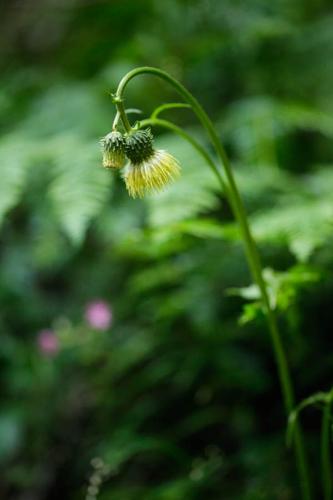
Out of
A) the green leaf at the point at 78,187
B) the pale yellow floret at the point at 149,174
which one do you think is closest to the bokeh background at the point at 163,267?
the green leaf at the point at 78,187

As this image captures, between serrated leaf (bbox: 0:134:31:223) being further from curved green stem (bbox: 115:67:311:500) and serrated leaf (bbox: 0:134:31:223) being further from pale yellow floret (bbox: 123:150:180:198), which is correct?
curved green stem (bbox: 115:67:311:500)

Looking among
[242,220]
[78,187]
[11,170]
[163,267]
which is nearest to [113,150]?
[242,220]

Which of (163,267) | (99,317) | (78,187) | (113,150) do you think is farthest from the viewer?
(99,317)

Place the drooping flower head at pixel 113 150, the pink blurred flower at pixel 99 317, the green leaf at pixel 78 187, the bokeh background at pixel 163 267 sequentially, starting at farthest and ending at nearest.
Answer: the pink blurred flower at pixel 99 317
the bokeh background at pixel 163 267
the green leaf at pixel 78 187
the drooping flower head at pixel 113 150

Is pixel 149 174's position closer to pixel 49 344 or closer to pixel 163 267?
pixel 163 267

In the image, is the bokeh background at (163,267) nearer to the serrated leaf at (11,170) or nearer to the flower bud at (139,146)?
the serrated leaf at (11,170)

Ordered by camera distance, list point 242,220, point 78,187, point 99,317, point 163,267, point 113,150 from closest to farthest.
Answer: point 113,150
point 242,220
point 78,187
point 163,267
point 99,317

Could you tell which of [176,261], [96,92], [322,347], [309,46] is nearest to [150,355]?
[176,261]
